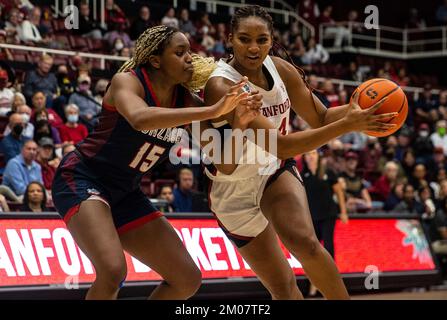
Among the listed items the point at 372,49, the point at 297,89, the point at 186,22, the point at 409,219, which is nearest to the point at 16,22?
the point at 186,22

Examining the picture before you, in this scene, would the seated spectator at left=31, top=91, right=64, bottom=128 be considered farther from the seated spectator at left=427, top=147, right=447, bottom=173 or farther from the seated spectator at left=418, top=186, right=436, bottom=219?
the seated spectator at left=427, top=147, right=447, bottom=173

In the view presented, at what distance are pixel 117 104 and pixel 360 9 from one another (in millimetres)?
19296

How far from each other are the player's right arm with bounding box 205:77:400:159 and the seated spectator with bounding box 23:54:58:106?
6462 millimetres

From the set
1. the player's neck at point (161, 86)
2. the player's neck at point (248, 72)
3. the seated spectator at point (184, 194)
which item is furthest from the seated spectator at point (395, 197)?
the player's neck at point (161, 86)

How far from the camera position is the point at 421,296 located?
9.69m

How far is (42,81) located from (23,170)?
7.20 ft

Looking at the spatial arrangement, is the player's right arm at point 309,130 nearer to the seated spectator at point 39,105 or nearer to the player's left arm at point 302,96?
the player's left arm at point 302,96

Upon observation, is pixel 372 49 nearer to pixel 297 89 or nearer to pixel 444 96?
pixel 444 96

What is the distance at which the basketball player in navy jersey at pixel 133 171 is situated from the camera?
4.52 metres

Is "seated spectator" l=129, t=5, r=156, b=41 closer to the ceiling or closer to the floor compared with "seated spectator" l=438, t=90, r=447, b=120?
closer to the ceiling

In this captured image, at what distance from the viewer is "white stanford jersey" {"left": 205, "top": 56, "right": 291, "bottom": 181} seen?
4.89 metres

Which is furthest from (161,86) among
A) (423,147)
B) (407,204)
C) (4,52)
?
(423,147)

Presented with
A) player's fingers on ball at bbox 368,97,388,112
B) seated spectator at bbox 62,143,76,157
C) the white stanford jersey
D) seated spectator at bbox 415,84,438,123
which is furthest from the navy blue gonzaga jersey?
seated spectator at bbox 415,84,438,123

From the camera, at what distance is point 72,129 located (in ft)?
34.5
